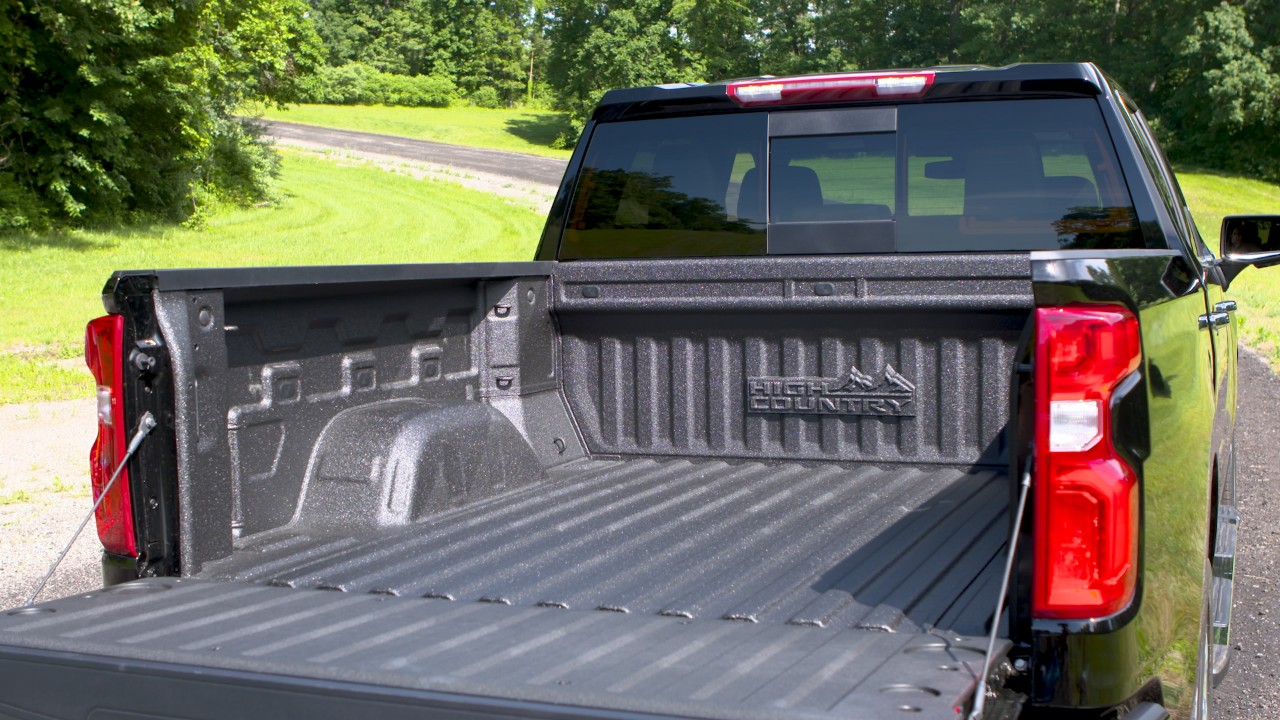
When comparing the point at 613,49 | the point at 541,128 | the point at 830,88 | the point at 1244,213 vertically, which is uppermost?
the point at 613,49

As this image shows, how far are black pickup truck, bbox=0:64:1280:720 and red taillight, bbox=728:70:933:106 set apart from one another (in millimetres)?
11

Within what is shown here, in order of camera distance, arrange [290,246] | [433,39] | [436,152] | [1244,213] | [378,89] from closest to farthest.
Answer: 1. [1244,213]
2. [290,246]
3. [436,152]
4. [378,89]
5. [433,39]

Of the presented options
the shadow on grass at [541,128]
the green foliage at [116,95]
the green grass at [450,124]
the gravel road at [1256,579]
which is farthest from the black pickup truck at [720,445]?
the shadow on grass at [541,128]

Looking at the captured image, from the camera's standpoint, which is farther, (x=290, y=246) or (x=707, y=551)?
(x=290, y=246)

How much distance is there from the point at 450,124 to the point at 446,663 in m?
53.3

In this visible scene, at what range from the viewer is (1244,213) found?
19703mm

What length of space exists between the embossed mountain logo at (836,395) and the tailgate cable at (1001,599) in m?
1.64

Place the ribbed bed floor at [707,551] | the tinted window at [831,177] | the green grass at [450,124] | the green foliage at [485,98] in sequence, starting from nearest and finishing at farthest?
the ribbed bed floor at [707,551] → the tinted window at [831,177] → the green grass at [450,124] → the green foliage at [485,98]

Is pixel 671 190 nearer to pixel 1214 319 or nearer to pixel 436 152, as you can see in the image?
pixel 1214 319

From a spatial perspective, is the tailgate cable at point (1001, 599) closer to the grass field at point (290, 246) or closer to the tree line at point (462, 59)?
the grass field at point (290, 246)

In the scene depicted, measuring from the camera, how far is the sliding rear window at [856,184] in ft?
11.6

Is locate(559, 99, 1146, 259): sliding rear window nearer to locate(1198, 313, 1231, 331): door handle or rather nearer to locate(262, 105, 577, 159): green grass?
locate(1198, 313, 1231, 331): door handle

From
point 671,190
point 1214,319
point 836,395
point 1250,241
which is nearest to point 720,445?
point 836,395

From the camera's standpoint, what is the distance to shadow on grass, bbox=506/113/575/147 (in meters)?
50.1
